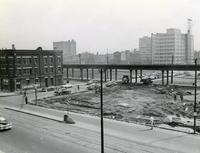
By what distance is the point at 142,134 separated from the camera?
33.4m

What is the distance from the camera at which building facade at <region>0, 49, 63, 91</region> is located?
274ft

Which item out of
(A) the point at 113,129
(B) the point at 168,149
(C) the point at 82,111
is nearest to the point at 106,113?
(C) the point at 82,111

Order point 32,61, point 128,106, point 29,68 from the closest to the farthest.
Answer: point 128,106
point 29,68
point 32,61

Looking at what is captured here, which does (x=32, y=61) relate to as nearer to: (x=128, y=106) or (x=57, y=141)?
(x=128, y=106)

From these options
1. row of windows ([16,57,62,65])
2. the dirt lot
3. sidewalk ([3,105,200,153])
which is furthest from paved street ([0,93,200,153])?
row of windows ([16,57,62,65])

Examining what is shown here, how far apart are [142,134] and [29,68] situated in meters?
60.1

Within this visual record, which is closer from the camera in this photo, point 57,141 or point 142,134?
point 57,141

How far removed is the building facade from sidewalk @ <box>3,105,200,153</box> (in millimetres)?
40872

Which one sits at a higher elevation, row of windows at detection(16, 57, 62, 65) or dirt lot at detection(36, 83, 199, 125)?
row of windows at detection(16, 57, 62, 65)

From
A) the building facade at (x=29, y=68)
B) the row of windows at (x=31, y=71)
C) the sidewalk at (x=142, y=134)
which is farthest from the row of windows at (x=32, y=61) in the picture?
the sidewalk at (x=142, y=134)

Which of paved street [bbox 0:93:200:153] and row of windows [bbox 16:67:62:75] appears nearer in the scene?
paved street [bbox 0:93:200:153]

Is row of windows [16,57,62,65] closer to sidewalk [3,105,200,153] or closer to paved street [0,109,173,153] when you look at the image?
sidewalk [3,105,200,153]

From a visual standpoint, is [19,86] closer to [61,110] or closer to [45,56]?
[45,56]

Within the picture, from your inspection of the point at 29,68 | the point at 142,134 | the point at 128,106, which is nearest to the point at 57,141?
the point at 142,134
